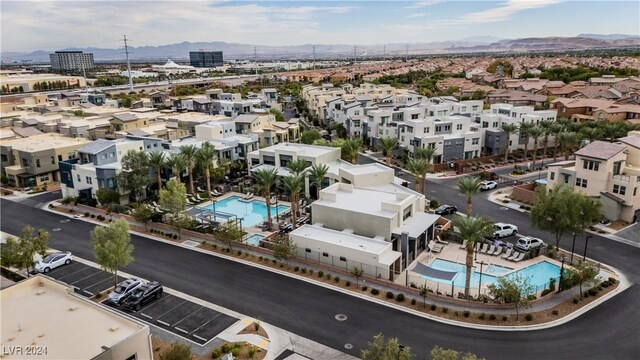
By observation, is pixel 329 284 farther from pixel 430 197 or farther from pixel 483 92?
pixel 483 92

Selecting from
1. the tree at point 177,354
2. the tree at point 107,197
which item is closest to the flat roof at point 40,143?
the tree at point 107,197

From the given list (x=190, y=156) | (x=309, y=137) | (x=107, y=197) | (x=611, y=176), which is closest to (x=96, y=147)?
(x=107, y=197)

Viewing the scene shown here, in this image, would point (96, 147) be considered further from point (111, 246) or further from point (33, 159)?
point (111, 246)

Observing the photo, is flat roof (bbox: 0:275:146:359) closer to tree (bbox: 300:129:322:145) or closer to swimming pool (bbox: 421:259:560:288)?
swimming pool (bbox: 421:259:560:288)

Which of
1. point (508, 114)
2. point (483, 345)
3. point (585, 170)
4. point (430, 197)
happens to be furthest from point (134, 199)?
point (508, 114)

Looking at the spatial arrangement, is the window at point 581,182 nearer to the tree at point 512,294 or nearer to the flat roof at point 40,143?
the tree at point 512,294
